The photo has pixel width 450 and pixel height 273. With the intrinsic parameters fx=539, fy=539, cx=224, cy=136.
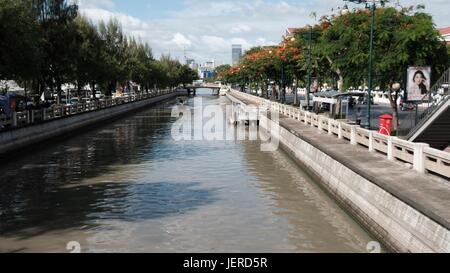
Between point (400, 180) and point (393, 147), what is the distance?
4.38 meters

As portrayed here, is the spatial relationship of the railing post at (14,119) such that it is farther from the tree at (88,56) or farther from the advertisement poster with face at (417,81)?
the advertisement poster with face at (417,81)

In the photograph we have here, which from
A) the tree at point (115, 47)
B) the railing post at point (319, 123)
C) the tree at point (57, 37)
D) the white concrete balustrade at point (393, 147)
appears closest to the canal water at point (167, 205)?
the white concrete balustrade at point (393, 147)

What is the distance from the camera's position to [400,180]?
54.2ft

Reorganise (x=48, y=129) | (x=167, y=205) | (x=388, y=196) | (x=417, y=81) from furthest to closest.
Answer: (x=48, y=129) → (x=417, y=81) → (x=167, y=205) → (x=388, y=196)

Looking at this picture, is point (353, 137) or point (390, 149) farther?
point (353, 137)

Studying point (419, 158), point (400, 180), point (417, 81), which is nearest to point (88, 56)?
point (417, 81)

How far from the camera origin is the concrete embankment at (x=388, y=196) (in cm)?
1214

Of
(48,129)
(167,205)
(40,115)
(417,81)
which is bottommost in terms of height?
(167,205)

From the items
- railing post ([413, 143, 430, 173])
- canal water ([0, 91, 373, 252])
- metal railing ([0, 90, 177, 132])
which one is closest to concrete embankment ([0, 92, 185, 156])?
metal railing ([0, 90, 177, 132])

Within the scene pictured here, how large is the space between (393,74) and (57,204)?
73.3ft

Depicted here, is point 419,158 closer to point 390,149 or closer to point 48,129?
point 390,149

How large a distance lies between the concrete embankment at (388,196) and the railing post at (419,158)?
0.26 metres

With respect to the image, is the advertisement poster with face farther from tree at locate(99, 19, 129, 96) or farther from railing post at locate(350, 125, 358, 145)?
tree at locate(99, 19, 129, 96)

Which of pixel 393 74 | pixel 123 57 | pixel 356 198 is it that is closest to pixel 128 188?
pixel 356 198
